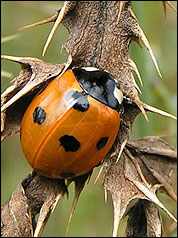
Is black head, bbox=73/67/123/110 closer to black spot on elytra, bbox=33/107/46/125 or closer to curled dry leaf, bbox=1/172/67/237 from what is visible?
black spot on elytra, bbox=33/107/46/125

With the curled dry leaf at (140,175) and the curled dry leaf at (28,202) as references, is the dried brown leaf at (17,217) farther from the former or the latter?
the curled dry leaf at (140,175)

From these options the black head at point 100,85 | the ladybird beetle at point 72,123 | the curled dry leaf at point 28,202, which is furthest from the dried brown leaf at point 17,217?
the black head at point 100,85

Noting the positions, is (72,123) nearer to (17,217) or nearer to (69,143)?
(69,143)

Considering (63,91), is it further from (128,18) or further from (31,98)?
(128,18)

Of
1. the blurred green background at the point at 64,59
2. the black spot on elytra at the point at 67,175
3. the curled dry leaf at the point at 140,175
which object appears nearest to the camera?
the curled dry leaf at the point at 140,175

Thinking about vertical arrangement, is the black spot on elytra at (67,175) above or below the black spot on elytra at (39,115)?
below

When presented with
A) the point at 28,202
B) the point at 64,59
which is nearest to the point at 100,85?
the point at 28,202

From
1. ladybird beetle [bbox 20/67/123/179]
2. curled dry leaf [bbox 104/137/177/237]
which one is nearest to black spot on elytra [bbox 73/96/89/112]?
ladybird beetle [bbox 20/67/123/179]

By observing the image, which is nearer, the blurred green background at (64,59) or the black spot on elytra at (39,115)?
the black spot on elytra at (39,115)
